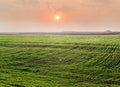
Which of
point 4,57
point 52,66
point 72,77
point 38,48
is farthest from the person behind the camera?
point 38,48

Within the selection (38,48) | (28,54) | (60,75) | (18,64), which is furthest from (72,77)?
(38,48)

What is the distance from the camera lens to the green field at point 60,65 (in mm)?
69175

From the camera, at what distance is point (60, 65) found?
87.4 m

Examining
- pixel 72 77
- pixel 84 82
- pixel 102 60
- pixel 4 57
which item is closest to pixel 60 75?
pixel 72 77

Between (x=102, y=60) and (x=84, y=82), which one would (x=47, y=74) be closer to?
(x=84, y=82)

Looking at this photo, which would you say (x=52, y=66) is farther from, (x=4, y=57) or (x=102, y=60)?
(x=4, y=57)

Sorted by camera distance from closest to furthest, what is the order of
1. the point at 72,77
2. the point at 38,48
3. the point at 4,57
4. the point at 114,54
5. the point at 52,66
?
the point at 72,77, the point at 52,66, the point at 114,54, the point at 4,57, the point at 38,48

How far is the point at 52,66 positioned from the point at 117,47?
29266 millimetres

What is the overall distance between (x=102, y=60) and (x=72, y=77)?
61.9 ft

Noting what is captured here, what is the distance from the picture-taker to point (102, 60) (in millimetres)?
89188

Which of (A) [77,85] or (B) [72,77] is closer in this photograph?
(A) [77,85]

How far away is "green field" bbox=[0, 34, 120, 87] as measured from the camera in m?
69.2

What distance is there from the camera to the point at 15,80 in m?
69.1

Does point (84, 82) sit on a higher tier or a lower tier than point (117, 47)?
lower
